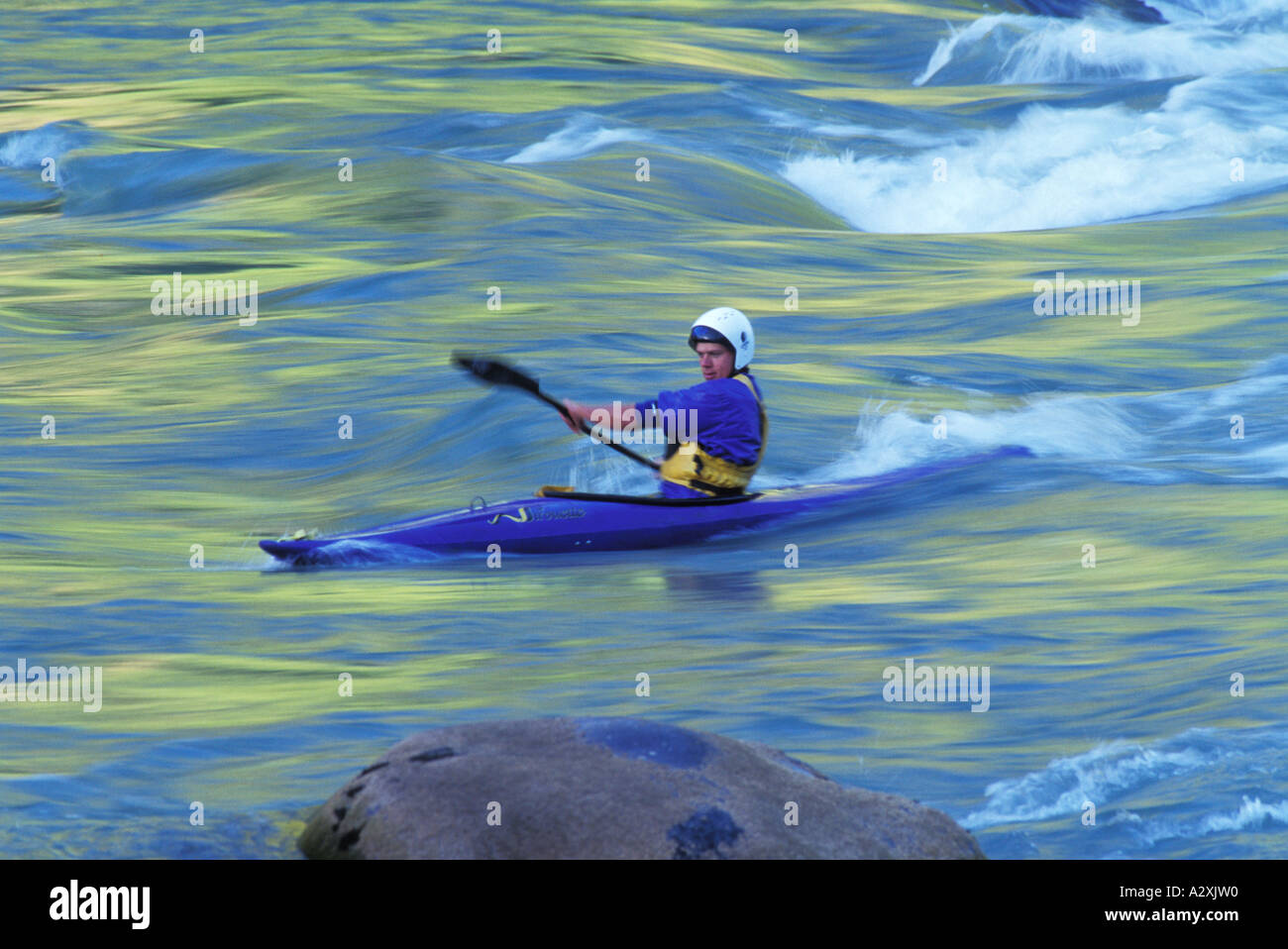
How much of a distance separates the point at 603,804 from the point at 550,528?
4908mm

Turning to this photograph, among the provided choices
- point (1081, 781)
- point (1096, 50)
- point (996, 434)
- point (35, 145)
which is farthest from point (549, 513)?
point (1096, 50)

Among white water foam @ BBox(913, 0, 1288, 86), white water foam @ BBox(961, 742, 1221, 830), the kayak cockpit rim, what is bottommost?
white water foam @ BBox(961, 742, 1221, 830)

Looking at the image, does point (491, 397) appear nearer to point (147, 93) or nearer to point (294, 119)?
point (294, 119)

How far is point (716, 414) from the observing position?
8.82 metres

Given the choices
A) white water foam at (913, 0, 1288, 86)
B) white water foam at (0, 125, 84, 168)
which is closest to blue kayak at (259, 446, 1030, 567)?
white water foam at (0, 125, 84, 168)

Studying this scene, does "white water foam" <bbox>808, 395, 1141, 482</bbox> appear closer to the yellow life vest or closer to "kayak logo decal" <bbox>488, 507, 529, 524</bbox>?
the yellow life vest

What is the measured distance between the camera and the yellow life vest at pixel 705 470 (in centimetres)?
907

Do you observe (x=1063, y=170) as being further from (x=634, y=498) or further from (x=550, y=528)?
(x=550, y=528)

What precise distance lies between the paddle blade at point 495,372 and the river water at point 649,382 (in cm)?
111

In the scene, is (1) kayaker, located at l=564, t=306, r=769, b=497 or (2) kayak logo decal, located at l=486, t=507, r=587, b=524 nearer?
(1) kayaker, located at l=564, t=306, r=769, b=497

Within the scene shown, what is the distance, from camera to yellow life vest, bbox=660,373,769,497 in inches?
357

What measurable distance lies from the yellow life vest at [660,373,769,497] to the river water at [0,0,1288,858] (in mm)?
348

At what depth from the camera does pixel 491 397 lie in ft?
42.5

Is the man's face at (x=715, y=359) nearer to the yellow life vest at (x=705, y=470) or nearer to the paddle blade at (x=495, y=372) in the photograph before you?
the yellow life vest at (x=705, y=470)
